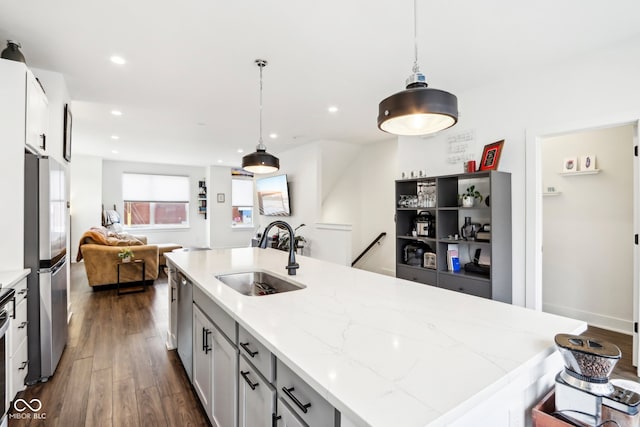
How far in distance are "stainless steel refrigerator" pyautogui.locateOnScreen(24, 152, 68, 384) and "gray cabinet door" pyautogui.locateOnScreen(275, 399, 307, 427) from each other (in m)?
2.31

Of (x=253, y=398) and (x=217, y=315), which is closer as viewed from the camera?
(x=253, y=398)

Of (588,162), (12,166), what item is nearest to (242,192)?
(12,166)

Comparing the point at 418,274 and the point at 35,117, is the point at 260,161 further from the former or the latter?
the point at 418,274

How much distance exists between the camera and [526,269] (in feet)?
10.3

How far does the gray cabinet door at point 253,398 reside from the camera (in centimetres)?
115

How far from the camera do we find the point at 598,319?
11.5ft

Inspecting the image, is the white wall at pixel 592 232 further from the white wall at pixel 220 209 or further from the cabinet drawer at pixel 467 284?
the white wall at pixel 220 209

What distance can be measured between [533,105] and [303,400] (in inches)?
133

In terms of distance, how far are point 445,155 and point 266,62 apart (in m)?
2.29

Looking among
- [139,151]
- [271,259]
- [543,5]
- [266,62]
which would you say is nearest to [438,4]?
[543,5]

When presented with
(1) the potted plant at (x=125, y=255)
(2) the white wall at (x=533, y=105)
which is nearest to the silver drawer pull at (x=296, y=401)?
(2) the white wall at (x=533, y=105)

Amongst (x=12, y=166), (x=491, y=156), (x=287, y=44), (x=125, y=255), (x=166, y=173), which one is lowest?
(x=125, y=255)

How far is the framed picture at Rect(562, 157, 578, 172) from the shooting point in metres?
3.68

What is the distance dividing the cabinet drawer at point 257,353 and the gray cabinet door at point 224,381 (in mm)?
114
